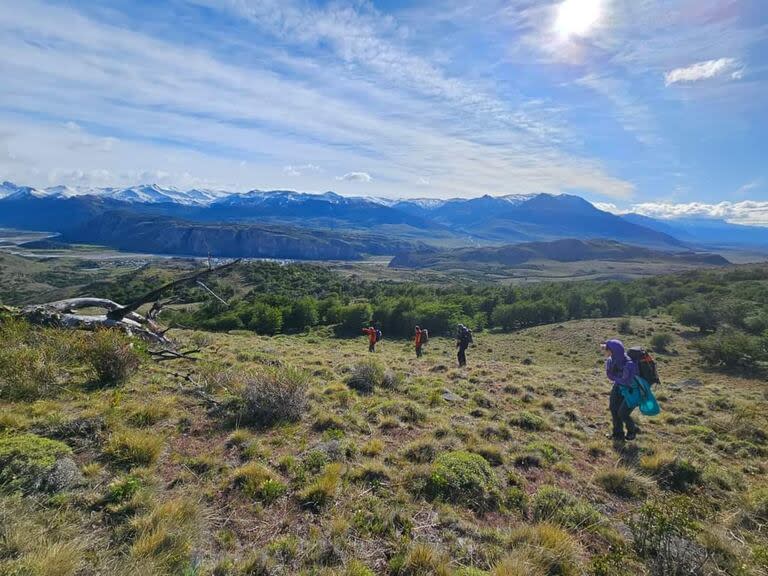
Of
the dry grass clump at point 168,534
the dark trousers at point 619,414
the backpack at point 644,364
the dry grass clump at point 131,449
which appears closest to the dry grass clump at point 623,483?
the dark trousers at point 619,414

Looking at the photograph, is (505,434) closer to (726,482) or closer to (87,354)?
(726,482)

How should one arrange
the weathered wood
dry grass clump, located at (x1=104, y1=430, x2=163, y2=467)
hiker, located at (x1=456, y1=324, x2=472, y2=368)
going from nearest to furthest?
dry grass clump, located at (x1=104, y1=430, x2=163, y2=467)
the weathered wood
hiker, located at (x1=456, y1=324, x2=472, y2=368)

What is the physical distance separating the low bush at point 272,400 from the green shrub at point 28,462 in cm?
279

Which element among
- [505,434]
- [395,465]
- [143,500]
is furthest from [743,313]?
[143,500]

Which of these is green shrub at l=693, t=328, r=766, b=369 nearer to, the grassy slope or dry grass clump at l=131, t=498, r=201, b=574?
the grassy slope

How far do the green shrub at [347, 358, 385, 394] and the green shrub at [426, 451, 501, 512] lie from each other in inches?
165

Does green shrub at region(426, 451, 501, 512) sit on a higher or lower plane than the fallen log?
lower

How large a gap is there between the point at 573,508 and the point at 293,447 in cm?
437

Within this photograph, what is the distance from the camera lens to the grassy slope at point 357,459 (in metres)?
4.23

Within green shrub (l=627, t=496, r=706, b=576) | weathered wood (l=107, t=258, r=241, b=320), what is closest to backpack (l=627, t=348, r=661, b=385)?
green shrub (l=627, t=496, r=706, b=576)

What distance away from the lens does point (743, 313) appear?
127ft

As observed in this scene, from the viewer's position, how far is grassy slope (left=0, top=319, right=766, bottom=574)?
4.23m

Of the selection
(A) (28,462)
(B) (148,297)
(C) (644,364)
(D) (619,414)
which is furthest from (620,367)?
(B) (148,297)

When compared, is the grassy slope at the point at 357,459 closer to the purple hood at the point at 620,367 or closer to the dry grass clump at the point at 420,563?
the dry grass clump at the point at 420,563
